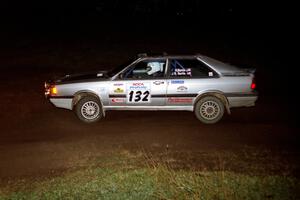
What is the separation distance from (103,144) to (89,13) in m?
20.4

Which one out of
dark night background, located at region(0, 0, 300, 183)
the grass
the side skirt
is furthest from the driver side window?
the grass

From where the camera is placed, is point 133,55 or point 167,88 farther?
point 133,55

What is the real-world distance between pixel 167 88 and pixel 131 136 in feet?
4.58

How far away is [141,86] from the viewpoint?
9.59 m

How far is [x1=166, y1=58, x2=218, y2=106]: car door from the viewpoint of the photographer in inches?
376

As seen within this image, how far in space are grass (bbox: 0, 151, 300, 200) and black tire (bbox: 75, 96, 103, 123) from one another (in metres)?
2.82

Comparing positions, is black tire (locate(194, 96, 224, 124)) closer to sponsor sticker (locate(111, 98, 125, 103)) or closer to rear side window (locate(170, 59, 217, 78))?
rear side window (locate(170, 59, 217, 78))

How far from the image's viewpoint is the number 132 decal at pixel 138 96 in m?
9.62

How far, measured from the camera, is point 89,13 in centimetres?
2762

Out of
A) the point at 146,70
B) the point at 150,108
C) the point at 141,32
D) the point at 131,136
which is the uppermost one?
the point at 141,32

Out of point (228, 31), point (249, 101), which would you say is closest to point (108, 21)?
point (228, 31)

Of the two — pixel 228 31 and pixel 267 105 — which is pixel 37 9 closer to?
pixel 228 31

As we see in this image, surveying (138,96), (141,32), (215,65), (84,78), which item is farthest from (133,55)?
(215,65)

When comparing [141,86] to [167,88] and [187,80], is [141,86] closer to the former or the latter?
[167,88]
